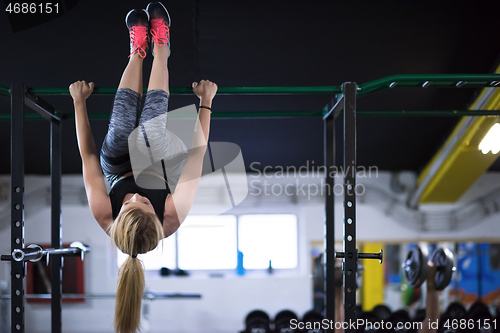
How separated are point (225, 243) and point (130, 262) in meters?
3.47

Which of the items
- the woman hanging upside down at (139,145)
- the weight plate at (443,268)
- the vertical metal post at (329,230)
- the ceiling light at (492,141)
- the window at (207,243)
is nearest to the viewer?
the woman hanging upside down at (139,145)

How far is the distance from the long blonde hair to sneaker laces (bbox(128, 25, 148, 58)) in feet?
2.47

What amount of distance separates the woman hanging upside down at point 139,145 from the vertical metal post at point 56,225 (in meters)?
0.36

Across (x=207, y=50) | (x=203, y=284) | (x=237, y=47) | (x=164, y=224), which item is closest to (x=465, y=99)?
(x=237, y=47)

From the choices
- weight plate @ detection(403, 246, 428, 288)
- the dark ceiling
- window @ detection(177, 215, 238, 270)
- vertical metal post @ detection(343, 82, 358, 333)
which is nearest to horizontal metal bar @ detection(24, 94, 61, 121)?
the dark ceiling

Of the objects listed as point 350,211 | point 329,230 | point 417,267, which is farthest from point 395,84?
point 417,267

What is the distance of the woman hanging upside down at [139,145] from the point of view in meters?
1.53

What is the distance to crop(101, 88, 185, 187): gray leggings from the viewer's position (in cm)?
159

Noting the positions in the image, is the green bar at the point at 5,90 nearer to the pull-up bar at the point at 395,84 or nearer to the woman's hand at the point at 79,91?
the pull-up bar at the point at 395,84

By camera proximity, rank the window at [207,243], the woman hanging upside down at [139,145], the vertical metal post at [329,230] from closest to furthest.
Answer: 1. the woman hanging upside down at [139,145]
2. the vertical metal post at [329,230]
3. the window at [207,243]

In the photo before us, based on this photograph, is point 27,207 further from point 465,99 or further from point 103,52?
point 465,99

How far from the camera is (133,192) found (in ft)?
5.18

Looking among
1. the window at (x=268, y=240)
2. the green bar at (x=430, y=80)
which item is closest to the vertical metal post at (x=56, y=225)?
the green bar at (x=430, y=80)

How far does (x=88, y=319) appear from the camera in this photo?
4.76 meters
